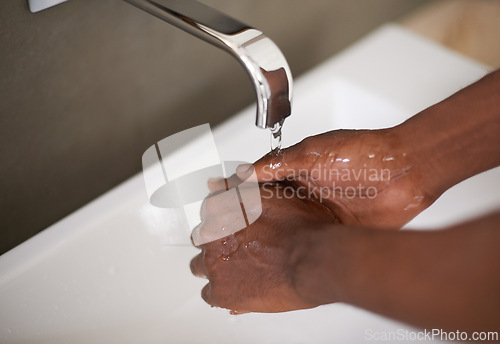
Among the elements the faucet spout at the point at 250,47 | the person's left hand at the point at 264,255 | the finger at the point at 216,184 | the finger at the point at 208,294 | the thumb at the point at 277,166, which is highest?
the faucet spout at the point at 250,47

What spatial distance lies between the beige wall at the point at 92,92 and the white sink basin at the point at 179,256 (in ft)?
0.31

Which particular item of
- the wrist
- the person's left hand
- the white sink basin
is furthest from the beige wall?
the wrist

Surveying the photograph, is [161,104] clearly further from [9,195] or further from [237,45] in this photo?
[237,45]

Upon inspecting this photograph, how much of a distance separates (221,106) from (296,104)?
15 centimetres

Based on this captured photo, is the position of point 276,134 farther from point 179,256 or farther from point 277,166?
point 179,256

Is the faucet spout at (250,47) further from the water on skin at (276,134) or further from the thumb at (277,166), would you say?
the thumb at (277,166)

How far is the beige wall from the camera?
554mm

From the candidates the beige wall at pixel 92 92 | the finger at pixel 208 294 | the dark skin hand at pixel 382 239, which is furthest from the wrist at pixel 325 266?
the beige wall at pixel 92 92

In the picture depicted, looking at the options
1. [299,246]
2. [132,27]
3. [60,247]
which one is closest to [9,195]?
[60,247]

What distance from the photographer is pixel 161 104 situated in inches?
27.8

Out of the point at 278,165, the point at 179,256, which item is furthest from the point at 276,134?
the point at 179,256

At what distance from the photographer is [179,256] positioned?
0.61m

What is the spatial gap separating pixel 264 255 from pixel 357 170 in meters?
0.13

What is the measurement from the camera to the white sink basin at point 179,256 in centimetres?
53
